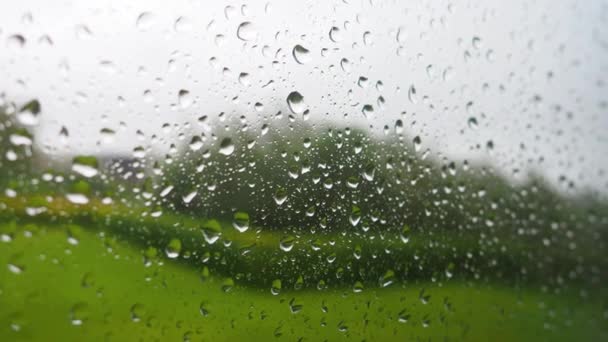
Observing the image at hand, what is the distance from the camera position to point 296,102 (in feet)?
2.56

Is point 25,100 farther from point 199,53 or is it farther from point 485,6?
point 485,6

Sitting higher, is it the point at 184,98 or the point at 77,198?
the point at 184,98

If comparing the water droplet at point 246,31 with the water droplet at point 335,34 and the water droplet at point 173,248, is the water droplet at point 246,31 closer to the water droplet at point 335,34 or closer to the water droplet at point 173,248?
the water droplet at point 335,34

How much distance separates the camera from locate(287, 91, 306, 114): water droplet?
773mm

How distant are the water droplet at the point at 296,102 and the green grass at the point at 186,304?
0.92ft

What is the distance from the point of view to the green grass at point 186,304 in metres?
0.52

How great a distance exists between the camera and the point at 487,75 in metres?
1.03

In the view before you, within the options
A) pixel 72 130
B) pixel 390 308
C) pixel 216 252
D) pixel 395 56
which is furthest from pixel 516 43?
pixel 72 130

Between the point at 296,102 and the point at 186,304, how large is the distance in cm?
34

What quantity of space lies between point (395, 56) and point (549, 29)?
18.3 inches

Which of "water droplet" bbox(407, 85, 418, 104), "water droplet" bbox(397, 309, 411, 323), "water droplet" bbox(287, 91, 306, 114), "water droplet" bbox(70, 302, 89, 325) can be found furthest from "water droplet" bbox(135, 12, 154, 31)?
"water droplet" bbox(397, 309, 411, 323)

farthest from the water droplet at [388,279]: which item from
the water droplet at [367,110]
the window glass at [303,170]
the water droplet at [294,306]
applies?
the water droplet at [367,110]

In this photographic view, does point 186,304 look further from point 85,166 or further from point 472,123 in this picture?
point 472,123

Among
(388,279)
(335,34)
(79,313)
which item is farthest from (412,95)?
(79,313)
